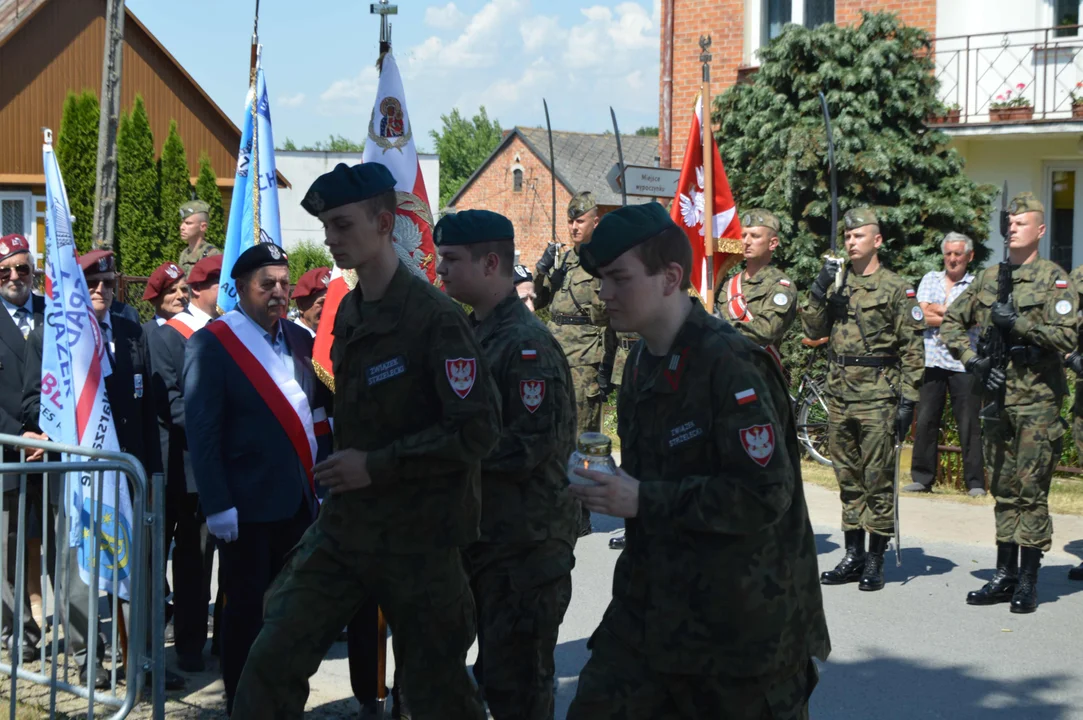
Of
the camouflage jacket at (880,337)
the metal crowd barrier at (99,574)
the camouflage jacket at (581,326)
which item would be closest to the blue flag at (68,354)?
the metal crowd barrier at (99,574)

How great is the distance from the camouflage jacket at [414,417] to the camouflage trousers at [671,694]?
0.83 metres

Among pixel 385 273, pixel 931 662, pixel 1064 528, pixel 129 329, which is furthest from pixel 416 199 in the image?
pixel 1064 528

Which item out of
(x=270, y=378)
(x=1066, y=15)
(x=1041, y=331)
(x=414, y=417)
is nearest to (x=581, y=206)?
(x=1041, y=331)

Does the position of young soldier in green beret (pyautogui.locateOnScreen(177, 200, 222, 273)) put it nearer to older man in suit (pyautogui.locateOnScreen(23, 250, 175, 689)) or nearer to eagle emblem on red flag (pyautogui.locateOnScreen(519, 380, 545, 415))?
older man in suit (pyautogui.locateOnScreen(23, 250, 175, 689))

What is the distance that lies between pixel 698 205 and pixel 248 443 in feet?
15.8

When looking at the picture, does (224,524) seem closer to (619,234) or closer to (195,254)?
(619,234)

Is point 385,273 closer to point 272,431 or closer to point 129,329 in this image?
point 272,431

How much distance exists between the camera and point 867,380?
7734 millimetres

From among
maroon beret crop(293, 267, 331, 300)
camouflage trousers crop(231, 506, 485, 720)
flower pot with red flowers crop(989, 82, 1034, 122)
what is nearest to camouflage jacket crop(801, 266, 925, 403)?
maroon beret crop(293, 267, 331, 300)

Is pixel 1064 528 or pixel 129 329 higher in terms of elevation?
pixel 129 329

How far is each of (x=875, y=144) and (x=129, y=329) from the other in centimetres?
1073

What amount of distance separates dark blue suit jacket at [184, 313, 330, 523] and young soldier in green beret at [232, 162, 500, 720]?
111 cm

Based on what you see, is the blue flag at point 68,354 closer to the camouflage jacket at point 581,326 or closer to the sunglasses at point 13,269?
the sunglasses at point 13,269

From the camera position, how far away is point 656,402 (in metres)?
3.25
